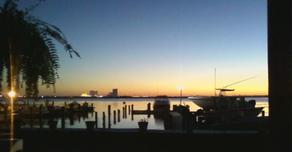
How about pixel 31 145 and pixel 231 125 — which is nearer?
pixel 31 145

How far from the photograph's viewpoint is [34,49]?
5504mm

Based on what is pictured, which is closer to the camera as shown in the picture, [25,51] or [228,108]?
[25,51]

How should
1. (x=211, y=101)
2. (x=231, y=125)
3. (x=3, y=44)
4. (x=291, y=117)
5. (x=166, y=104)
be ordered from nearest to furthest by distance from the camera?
(x=291, y=117), (x=3, y=44), (x=231, y=125), (x=211, y=101), (x=166, y=104)

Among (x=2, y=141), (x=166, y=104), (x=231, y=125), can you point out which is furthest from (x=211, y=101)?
(x=2, y=141)

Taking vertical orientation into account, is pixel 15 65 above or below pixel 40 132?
above

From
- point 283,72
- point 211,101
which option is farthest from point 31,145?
point 211,101

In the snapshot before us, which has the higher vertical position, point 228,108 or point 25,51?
point 25,51

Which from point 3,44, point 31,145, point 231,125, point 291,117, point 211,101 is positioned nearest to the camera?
point 291,117

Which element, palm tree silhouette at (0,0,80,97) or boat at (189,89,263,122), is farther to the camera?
boat at (189,89,263,122)

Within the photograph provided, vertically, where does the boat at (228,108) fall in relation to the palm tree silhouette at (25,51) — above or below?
below

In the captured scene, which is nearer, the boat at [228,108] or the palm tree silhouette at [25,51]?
the palm tree silhouette at [25,51]

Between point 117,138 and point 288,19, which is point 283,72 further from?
point 117,138

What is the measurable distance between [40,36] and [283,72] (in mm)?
3742

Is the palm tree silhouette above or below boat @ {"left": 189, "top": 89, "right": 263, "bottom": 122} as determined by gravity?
above
